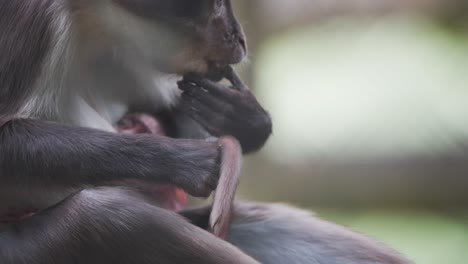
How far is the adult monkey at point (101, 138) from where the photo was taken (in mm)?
1764

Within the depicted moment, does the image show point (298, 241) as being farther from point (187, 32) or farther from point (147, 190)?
point (187, 32)

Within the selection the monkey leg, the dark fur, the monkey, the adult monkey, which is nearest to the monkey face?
the adult monkey

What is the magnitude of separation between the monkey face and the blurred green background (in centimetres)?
161

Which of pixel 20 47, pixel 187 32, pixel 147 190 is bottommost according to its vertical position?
pixel 147 190

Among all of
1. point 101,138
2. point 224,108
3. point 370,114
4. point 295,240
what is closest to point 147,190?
point 101,138

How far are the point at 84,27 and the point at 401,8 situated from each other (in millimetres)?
2244

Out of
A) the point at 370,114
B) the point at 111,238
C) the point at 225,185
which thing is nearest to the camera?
the point at 111,238

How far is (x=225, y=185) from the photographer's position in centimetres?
185

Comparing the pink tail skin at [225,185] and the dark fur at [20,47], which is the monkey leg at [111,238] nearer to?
the pink tail skin at [225,185]

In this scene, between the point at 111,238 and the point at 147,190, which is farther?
the point at 147,190

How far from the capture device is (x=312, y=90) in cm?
397

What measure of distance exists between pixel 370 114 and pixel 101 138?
225cm

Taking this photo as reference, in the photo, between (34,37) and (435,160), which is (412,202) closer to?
→ (435,160)

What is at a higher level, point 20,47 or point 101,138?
point 20,47
